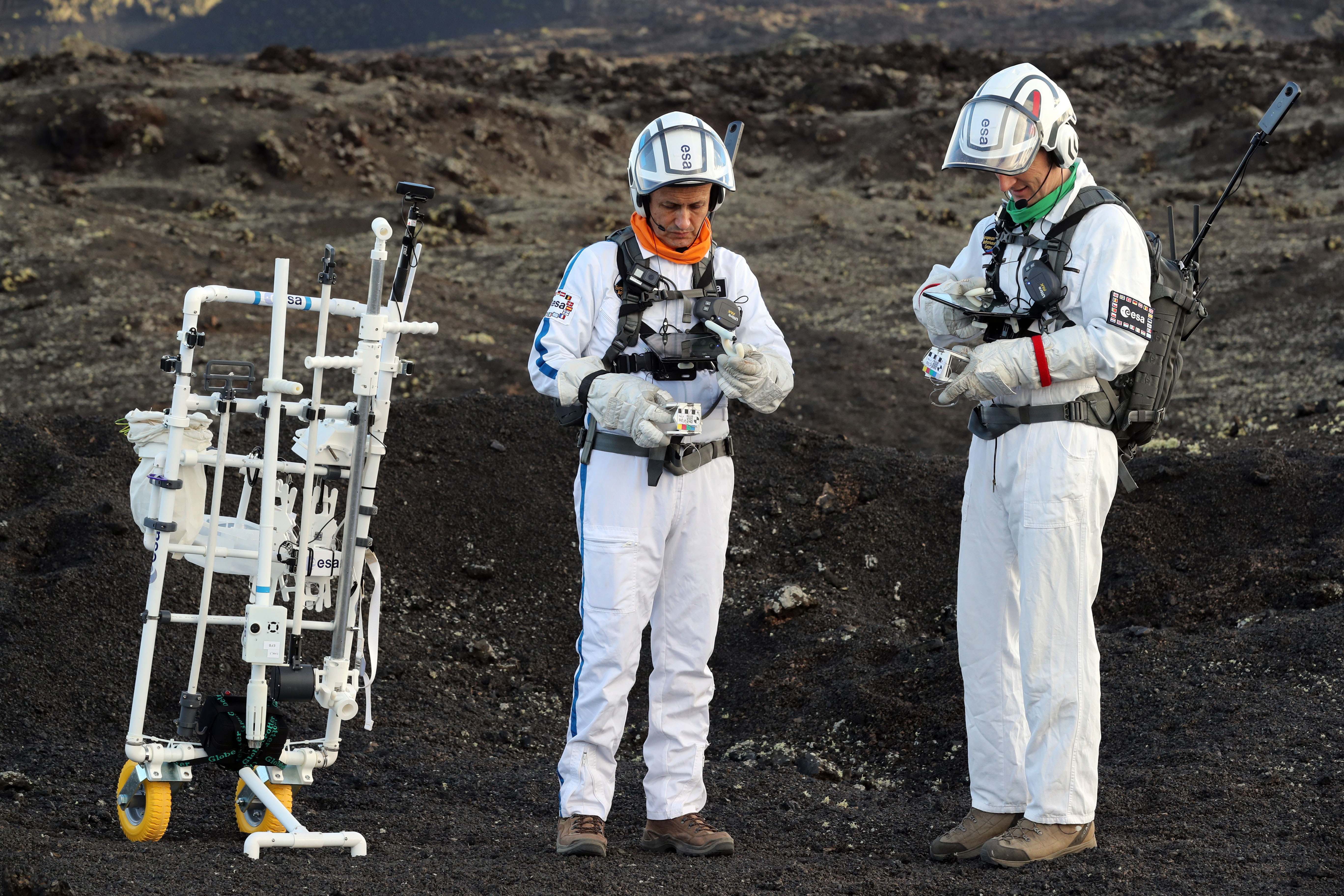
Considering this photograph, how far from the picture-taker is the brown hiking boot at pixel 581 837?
14.7 feet

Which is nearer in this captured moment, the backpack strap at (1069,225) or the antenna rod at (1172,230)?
the backpack strap at (1069,225)

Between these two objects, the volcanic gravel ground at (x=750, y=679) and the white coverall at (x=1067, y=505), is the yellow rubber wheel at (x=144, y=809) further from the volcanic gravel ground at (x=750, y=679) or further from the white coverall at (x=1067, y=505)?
the white coverall at (x=1067, y=505)

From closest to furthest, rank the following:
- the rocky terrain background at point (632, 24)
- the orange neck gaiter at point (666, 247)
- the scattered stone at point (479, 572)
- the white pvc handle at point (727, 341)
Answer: the white pvc handle at point (727, 341), the orange neck gaiter at point (666, 247), the scattered stone at point (479, 572), the rocky terrain background at point (632, 24)

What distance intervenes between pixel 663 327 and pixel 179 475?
1632 millimetres

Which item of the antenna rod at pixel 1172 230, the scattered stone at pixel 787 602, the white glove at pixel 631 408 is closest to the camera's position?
the white glove at pixel 631 408

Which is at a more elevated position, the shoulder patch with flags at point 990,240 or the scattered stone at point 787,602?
the shoulder patch with flags at point 990,240

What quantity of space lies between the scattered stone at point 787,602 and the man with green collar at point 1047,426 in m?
2.85

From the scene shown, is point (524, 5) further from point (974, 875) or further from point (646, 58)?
point (974, 875)

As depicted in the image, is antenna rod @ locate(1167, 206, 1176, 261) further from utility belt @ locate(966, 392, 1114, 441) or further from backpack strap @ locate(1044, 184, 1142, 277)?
utility belt @ locate(966, 392, 1114, 441)

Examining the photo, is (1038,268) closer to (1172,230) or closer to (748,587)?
(1172,230)

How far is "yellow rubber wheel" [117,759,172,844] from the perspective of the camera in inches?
182

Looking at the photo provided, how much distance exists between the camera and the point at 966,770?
594 cm

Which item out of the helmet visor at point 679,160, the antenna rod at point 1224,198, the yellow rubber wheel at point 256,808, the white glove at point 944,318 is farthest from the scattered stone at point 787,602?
the helmet visor at point 679,160

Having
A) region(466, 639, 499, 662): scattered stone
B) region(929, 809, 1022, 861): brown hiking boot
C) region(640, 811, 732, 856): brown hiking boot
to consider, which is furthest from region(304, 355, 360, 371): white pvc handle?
region(466, 639, 499, 662): scattered stone
